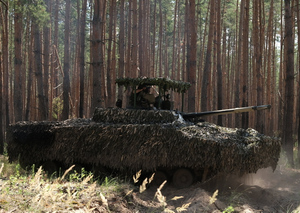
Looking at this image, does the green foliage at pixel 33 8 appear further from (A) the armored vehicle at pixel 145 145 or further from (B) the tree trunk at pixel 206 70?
(B) the tree trunk at pixel 206 70

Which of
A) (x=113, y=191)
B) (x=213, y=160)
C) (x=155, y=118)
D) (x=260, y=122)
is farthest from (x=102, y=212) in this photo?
(x=260, y=122)

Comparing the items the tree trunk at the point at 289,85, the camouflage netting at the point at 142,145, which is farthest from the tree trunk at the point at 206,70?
the camouflage netting at the point at 142,145

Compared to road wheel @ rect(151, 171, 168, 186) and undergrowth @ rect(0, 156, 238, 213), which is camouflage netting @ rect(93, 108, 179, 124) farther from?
undergrowth @ rect(0, 156, 238, 213)

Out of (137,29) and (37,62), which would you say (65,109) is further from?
(137,29)

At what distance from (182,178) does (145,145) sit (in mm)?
1183

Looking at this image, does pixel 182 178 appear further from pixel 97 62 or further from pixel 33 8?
pixel 33 8

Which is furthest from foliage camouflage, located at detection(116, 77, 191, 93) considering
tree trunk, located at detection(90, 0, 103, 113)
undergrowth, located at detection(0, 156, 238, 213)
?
undergrowth, located at detection(0, 156, 238, 213)

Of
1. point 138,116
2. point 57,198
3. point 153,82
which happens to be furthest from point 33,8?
point 57,198

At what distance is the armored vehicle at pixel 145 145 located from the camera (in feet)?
22.3

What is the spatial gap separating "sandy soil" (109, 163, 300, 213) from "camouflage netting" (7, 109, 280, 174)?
1.88ft

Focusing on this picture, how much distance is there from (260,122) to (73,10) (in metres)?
19.6

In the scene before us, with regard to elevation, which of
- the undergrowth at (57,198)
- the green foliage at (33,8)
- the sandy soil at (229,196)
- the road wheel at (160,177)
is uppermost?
the green foliage at (33,8)

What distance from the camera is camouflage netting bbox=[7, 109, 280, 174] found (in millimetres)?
6762

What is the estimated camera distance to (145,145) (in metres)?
7.16
